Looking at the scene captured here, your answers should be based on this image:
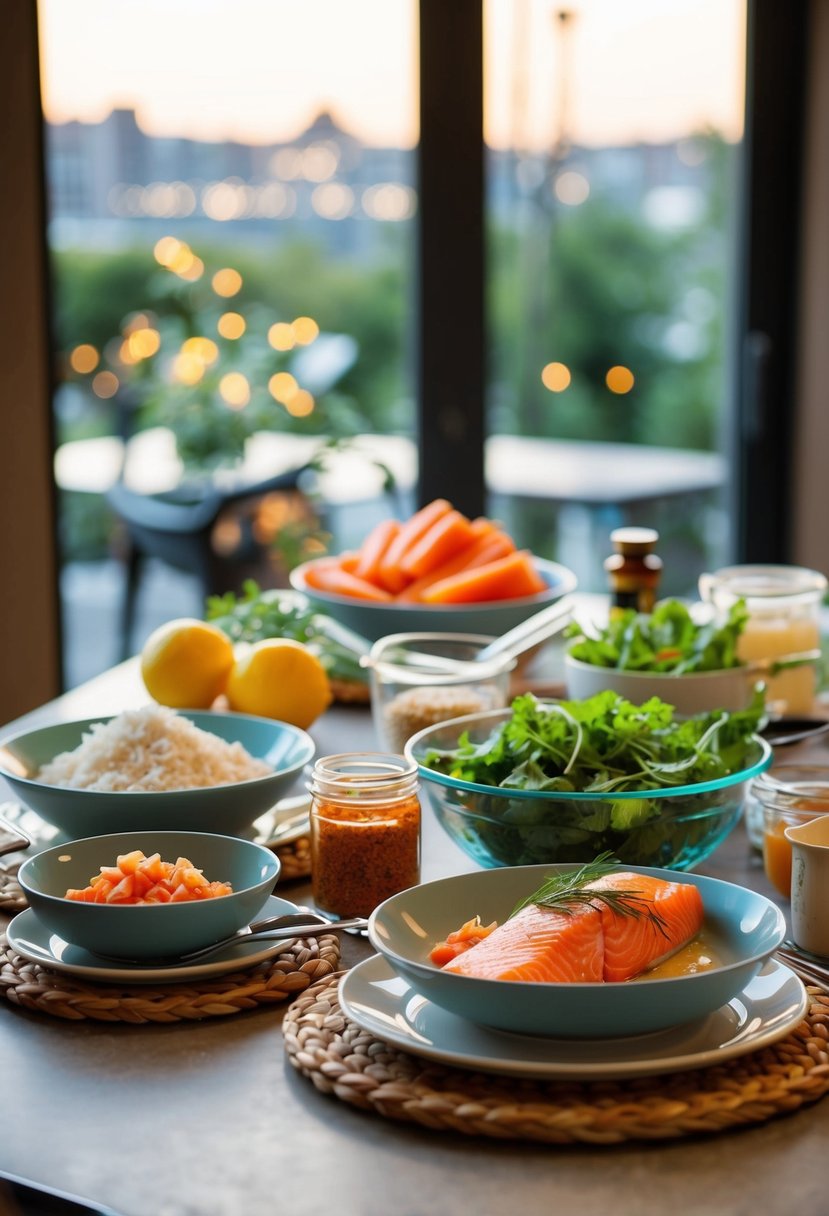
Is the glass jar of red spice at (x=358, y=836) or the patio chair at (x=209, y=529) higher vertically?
the glass jar of red spice at (x=358, y=836)

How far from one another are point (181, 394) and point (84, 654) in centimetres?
84

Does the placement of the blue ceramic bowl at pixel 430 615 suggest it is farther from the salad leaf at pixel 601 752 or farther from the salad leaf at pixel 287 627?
the salad leaf at pixel 601 752

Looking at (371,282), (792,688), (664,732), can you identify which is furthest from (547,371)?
(664,732)

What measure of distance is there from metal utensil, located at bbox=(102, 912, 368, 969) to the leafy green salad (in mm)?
578

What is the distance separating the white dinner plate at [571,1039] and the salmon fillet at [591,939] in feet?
0.13

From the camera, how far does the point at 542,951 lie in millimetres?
863

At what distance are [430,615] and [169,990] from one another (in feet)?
2.99

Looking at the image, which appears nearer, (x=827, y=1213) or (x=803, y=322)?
(x=827, y=1213)

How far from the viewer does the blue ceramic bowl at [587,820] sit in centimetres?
110

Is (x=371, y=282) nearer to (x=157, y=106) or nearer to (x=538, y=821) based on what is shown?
(x=157, y=106)

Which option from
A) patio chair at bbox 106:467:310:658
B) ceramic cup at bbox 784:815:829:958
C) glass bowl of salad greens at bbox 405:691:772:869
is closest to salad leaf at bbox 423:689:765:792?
glass bowl of salad greens at bbox 405:691:772:869

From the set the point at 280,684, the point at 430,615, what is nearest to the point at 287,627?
the point at 430,615

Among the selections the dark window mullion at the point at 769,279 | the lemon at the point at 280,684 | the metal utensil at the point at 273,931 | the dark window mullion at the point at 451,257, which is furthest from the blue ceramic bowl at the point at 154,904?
the dark window mullion at the point at 769,279

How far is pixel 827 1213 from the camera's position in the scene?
733mm
